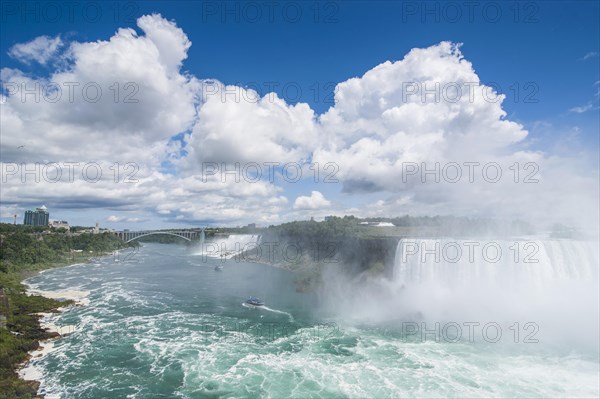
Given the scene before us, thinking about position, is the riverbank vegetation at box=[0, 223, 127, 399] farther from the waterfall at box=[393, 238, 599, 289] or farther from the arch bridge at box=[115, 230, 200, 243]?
the waterfall at box=[393, 238, 599, 289]

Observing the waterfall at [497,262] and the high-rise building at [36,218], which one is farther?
the high-rise building at [36,218]

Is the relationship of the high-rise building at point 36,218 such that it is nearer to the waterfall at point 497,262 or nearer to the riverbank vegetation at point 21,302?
the riverbank vegetation at point 21,302

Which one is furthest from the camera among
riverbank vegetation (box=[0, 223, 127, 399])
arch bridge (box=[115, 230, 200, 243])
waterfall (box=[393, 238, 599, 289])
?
arch bridge (box=[115, 230, 200, 243])

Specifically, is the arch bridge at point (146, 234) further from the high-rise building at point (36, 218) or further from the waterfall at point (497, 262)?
the waterfall at point (497, 262)

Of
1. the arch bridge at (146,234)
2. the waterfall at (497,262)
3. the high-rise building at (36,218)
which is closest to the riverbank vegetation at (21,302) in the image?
the arch bridge at (146,234)

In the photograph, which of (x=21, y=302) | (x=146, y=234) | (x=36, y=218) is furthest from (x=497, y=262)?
(x=36, y=218)

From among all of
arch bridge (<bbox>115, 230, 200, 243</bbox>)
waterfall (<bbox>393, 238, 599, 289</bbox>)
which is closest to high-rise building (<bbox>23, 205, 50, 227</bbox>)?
arch bridge (<bbox>115, 230, 200, 243</bbox>)

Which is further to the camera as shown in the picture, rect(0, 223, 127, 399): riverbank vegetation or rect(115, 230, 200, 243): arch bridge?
rect(115, 230, 200, 243): arch bridge

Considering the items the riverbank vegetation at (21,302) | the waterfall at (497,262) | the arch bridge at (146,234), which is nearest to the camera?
the riverbank vegetation at (21,302)

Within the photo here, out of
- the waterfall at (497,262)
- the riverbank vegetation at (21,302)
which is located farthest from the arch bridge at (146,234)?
the waterfall at (497,262)

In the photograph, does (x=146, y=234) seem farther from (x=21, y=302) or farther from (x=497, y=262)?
(x=497, y=262)

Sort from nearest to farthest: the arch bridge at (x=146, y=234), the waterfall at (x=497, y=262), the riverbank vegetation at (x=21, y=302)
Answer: the riverbank vegetation at (x=21, y=302) < the waterfall at (x=497, y=262) < the arch bridge at (x=146, y=234)

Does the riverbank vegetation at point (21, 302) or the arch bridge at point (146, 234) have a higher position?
the arch bridge at point (146, 234)
